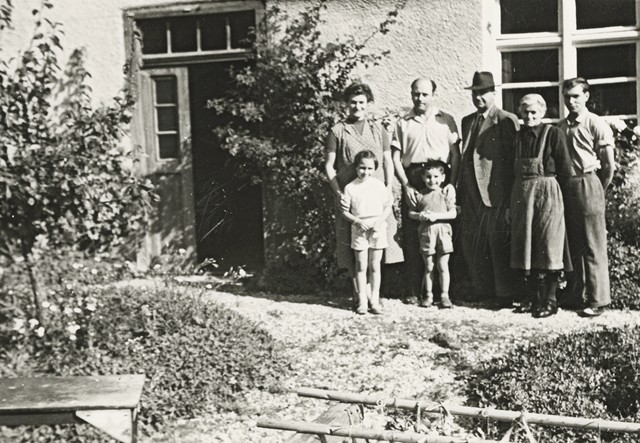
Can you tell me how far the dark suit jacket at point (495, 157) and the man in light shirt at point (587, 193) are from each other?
18.5 inches

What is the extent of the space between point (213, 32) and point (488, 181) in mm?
3575

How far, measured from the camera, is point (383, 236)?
8.18 meters

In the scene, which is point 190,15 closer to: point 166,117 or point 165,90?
point 165,90

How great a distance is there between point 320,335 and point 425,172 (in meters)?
1.74

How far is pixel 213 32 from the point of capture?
396 inches

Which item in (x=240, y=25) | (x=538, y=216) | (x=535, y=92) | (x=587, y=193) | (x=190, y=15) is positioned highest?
(x=190, y=15)

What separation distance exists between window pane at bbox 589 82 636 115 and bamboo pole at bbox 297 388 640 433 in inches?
215

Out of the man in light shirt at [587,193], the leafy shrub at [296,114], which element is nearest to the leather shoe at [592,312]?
the man in light shirt at [587,193]

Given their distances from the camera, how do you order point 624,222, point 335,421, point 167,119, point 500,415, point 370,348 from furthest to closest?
point 167,119, point 624,222, point 370,348, point 335,421, point 500,415

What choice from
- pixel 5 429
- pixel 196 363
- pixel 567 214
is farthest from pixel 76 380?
pixel 567 214

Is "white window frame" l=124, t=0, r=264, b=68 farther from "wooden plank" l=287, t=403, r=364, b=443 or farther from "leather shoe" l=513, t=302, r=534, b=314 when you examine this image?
"wooden plank" l=287, t=403, r=364, b=443

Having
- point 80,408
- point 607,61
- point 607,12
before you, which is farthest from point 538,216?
point 80,408

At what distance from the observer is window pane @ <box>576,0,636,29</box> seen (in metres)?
9.24

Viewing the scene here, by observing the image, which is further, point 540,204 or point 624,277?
point 624,277
